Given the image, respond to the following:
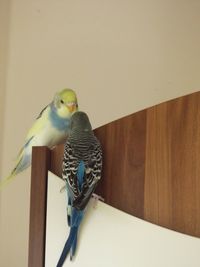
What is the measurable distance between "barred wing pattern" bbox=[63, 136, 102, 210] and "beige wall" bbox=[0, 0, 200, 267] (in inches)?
20.7

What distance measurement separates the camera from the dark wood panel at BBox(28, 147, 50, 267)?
0.66 metres

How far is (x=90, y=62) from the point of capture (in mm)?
1219

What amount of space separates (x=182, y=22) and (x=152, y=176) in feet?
2.32

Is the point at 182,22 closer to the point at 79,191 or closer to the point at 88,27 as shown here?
the point at 88,27

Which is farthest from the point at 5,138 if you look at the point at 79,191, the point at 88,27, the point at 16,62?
the point at 79,191

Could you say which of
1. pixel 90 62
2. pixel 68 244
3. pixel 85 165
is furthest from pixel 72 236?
pixel 90 62

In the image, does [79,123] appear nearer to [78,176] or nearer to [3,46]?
[78,176]

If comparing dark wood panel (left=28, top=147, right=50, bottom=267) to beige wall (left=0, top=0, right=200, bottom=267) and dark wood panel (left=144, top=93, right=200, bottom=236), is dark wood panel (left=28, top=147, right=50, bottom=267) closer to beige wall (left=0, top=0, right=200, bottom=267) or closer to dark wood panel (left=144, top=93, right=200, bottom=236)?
dark wood panel (left=144, top=93, right=200, bottom=236)

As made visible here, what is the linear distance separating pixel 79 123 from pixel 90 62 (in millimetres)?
573

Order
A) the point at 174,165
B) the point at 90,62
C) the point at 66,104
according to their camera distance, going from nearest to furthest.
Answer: the point at 174,165 → the point at 66,104 → the point at 90,62

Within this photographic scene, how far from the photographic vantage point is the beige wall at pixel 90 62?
1158 millimetres

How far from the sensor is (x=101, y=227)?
2.11 feet

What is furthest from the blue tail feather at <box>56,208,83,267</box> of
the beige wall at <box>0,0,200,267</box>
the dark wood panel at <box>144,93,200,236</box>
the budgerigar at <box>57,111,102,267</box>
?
the beige wall at <box>0,0,200,267</box>

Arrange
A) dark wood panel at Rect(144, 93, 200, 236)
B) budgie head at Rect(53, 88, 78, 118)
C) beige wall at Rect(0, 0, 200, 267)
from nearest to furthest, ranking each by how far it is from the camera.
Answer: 1. dark wood panel at Rect(144, 93, 200, 236)
2. budgie head at Rect(53, 88, 78, 118)
3. beige wall at Rect(0, 0, 200, 267)
